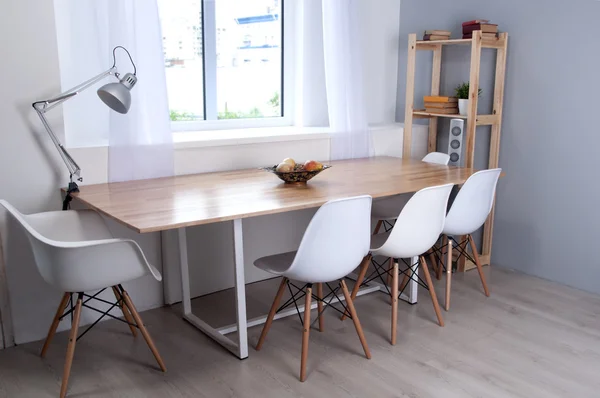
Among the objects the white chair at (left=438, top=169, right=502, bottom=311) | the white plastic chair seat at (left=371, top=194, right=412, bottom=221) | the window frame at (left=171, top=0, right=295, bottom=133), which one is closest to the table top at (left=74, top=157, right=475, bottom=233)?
the white chair at (left=438, top=169, right=502, bottom=311)

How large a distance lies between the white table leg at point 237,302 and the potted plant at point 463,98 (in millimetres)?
1812

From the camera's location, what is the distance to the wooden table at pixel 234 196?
2.25m

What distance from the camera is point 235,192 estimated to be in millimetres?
2660

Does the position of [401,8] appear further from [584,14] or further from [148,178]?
[148,178]

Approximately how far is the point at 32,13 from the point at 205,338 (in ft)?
5.30

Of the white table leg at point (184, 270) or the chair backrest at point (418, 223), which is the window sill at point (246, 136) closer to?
the white table leg at point (184, 270)

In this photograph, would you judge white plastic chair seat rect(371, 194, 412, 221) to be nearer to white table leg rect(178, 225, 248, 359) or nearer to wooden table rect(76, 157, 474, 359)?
wooden table rect(76, 157, 474, 359)

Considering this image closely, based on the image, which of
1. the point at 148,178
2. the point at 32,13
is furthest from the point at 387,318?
the point at 32,13

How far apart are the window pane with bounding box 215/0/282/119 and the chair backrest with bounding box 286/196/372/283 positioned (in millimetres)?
1702

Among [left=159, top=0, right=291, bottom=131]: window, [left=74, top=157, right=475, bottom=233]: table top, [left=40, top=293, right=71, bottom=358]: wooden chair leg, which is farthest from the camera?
[left=159, top=0, right=291, bottom=131]: window

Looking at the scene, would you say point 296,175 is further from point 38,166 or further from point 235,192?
point 38,166

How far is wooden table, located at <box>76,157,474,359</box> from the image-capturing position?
2250 mm

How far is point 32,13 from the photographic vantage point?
252 cm

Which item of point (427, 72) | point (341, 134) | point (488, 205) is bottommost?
point (488, 205)
